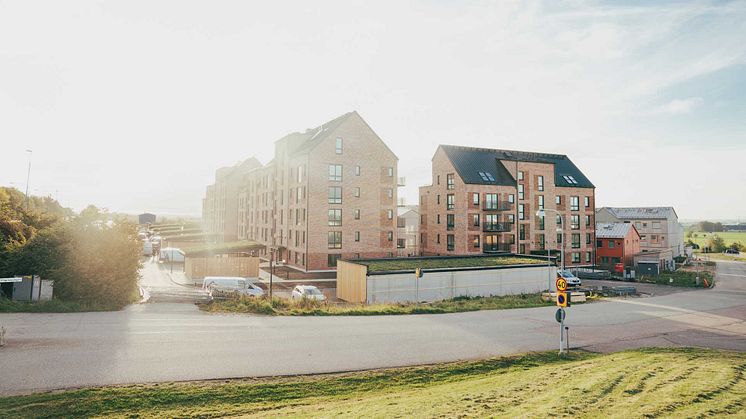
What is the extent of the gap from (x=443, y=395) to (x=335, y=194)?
35.4 meters

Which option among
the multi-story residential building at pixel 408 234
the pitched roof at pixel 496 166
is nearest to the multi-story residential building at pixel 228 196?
the multi-story residential building at pixel 408 234

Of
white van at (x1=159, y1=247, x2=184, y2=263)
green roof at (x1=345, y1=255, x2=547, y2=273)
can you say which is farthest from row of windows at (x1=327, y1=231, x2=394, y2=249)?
white van at (x1=159, y1=247, x2=184, y2=263)

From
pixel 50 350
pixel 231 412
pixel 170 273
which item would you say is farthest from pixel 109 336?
pixel 170 273

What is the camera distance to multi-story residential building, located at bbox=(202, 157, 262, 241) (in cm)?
7219

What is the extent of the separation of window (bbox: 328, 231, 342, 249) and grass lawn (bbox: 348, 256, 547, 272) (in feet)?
36.9

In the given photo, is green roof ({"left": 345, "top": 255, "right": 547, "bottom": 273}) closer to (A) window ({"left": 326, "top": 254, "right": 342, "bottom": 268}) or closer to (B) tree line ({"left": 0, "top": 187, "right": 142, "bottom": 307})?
(A) window ({"left": 326, "top": 254, "right": 342, "bottom": 268})

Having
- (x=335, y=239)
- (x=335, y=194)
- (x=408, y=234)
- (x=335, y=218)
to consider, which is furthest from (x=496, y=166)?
(x=335, y=239)

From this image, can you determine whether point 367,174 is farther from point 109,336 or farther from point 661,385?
point 661,385

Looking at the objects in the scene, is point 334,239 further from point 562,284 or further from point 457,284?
point 562,284

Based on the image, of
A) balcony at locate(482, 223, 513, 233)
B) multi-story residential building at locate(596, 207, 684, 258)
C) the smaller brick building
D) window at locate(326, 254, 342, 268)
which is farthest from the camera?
multi-story residential building at locate(596, 207, 684, 258)

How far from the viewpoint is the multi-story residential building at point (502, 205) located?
4872 cm

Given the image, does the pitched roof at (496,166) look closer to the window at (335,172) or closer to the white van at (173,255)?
the window at (335,172)

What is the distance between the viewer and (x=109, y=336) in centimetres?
1463

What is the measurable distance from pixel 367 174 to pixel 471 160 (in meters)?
Result: 14.7
